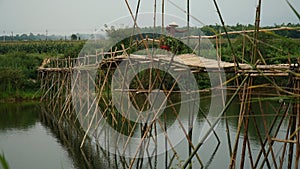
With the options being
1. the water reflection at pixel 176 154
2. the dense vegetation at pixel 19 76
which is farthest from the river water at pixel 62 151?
the dense vegetation at pixel 19 76

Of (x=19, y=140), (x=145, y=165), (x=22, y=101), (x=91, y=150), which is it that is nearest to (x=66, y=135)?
(x=19, y=140)

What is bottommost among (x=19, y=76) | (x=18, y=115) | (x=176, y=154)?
(x=18, y=115)

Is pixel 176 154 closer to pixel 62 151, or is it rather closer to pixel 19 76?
pixel 62 151

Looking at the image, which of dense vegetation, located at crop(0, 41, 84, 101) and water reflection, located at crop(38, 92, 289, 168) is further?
dense vegetation, located at crop(0, 41, 84, 101)

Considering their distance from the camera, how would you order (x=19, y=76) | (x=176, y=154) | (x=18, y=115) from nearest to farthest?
(x=176, y=154) < (x=18, y=115) < (x=19, y=76)

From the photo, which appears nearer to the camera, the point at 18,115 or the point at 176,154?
the point at 176,154

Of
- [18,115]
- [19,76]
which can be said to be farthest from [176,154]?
[19,76]

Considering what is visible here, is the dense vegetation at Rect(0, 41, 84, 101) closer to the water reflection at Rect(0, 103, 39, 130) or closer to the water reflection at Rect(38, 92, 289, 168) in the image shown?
the water reflection at Rect(0, 103, 39, 130)

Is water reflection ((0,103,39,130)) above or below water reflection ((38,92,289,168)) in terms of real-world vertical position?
below

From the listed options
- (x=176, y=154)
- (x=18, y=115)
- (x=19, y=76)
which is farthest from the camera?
(x=19, y=76)

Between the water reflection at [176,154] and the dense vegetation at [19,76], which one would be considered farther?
the dense vegetation at [19,76]

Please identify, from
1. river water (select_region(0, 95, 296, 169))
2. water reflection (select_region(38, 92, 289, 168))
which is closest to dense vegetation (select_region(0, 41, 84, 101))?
river water (select_region(0, 95, 296, 169))

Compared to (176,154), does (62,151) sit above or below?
below

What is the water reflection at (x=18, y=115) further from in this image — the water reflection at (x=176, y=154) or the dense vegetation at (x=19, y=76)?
the water reflection at (x=176, y=154)
